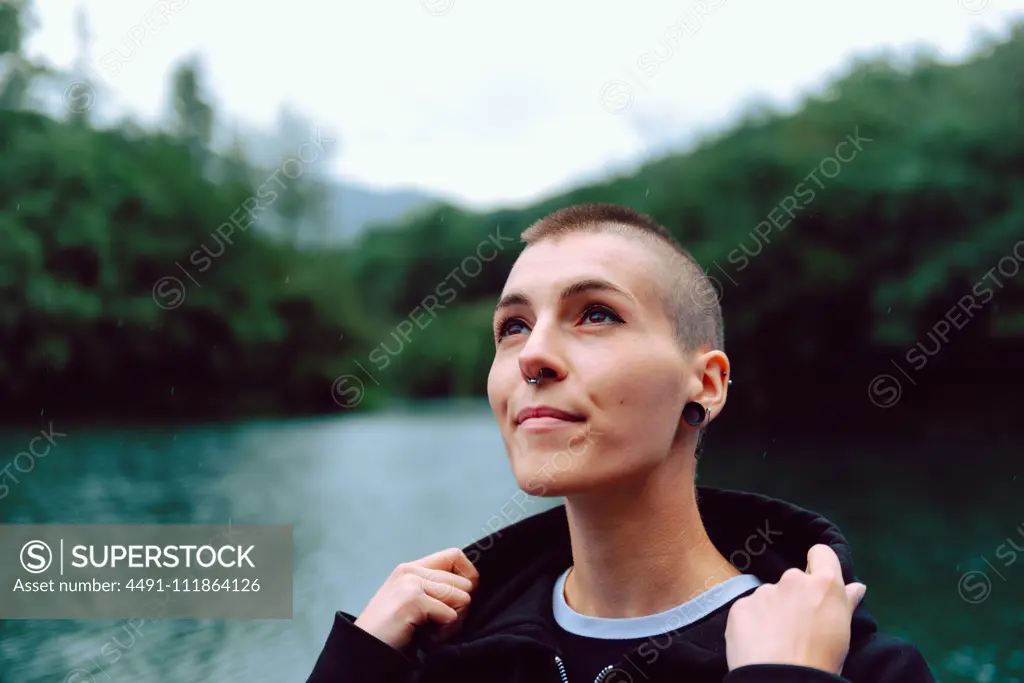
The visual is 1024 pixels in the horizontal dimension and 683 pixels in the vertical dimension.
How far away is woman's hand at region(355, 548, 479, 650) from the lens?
7.06 feet

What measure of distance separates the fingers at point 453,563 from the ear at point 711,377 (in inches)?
29.2

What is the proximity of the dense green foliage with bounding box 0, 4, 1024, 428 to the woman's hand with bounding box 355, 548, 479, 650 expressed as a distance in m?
12.4

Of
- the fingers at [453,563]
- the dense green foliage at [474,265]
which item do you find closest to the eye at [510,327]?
the fingers at [453,563]

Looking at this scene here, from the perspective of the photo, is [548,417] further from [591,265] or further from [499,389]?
[591,265]

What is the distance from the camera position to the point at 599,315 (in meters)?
2.03

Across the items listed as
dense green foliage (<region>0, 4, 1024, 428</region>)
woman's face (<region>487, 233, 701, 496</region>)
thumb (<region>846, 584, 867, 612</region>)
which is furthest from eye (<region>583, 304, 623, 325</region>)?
dense green foliage (<region>0, 4, 1024, 428</region>)

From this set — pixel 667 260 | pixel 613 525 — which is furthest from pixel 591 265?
pixel 613 525

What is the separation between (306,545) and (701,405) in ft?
29.7

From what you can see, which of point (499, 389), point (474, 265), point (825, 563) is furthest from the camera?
point (474, 265)

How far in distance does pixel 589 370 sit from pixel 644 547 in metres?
0.46

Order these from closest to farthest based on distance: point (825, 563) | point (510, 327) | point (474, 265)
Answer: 1. point (825, 563)
2. point (510, 327)
3. point (474, 265)

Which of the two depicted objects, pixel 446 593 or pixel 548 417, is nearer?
pixel 548 417

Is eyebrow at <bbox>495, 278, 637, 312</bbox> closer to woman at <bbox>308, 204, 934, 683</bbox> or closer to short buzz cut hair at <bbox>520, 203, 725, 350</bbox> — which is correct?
woman at <bbox>308, 204, 934, 683</bbox>

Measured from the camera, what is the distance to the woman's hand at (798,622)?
1611 mm
